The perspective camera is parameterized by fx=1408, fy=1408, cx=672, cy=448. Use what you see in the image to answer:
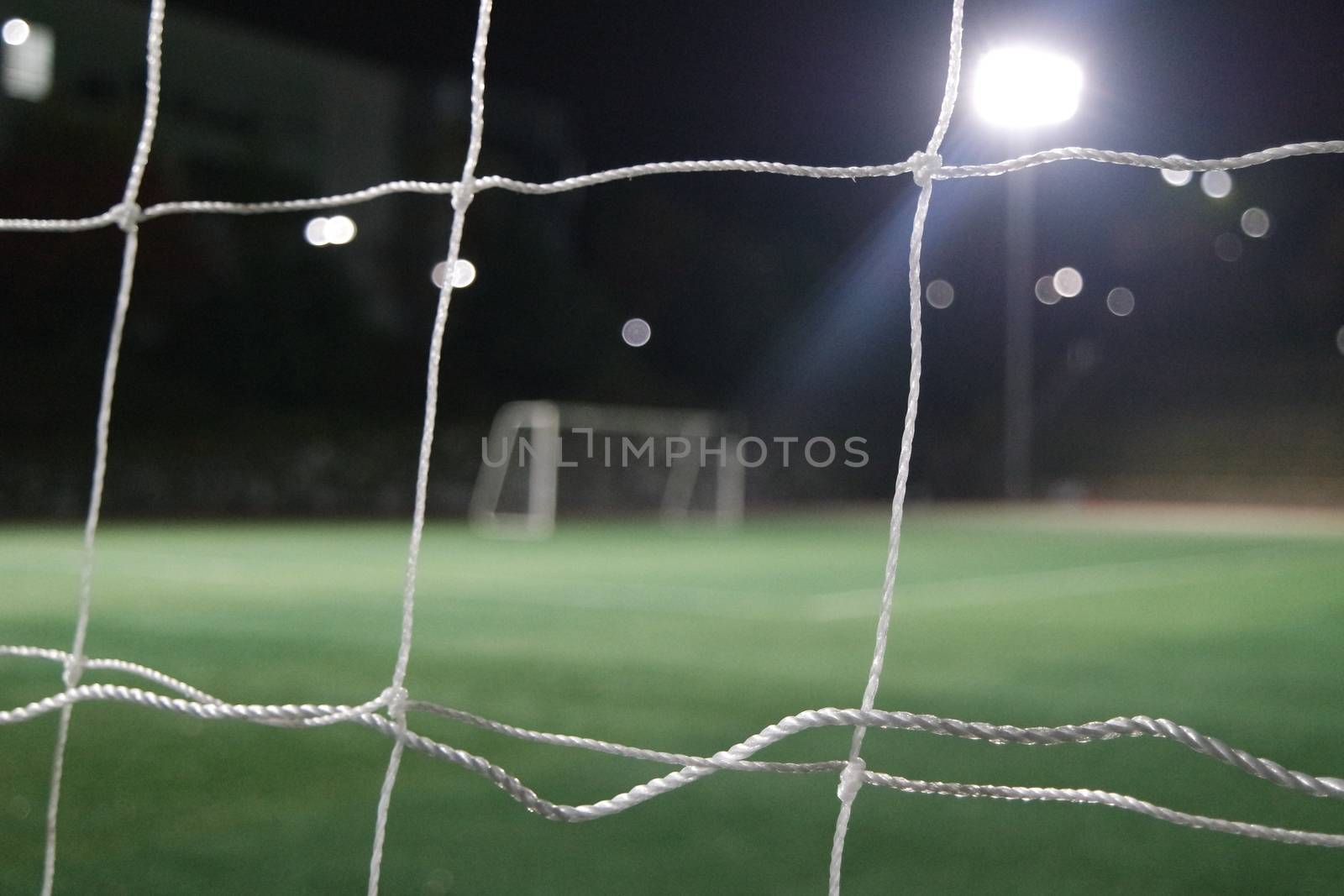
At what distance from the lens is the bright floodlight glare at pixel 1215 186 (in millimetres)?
20969

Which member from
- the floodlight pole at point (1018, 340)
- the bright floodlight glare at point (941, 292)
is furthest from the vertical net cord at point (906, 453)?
the bright floodlight glare at point (941, 292)

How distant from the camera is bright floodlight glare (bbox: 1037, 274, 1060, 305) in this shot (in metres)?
21.9

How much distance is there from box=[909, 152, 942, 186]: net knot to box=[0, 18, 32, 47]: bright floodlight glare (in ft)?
50.6

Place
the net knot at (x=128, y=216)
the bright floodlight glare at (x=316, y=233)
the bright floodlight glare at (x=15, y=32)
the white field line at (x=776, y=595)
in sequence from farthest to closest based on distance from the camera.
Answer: the bright floodlight glare at (x=316, y=233), the bright floodlight glare at (x=15, y=32), the white field line at (x=776, y=595), the net knot at (x=128, y=216)

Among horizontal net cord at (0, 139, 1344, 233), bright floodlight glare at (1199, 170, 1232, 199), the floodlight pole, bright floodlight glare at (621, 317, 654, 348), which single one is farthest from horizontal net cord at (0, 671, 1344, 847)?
bright floodlight glare at (1199, 170, 1232, 199)

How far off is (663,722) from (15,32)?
48.0 feet

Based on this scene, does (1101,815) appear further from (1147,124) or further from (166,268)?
(1147,124)

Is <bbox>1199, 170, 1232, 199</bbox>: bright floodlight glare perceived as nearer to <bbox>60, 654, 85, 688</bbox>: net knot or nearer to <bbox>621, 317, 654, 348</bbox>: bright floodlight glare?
<bbox>621, 317, 654, 348</bbox>: bright floodlight glare

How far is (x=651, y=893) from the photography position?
5.55 ft

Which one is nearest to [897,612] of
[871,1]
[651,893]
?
[651,893]

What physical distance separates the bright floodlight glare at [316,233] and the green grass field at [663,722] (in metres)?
10.0

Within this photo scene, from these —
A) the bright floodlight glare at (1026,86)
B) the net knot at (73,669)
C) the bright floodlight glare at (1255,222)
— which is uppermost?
the bright floodlight glare at (1255,222)

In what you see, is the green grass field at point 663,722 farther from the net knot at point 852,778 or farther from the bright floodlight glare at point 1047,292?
the bright floodlight glare at point 1047,292

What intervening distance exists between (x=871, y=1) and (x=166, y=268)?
312 inches
